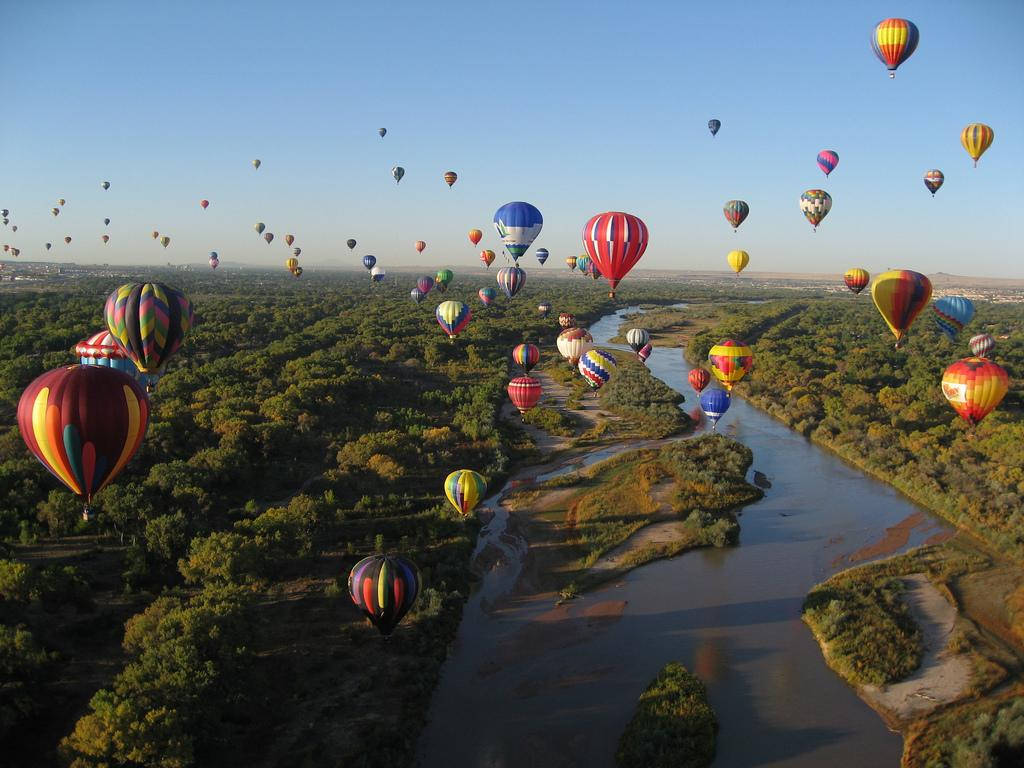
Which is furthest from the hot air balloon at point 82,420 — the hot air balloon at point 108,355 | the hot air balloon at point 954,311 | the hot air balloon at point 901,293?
the hot air balloon at point 954,311

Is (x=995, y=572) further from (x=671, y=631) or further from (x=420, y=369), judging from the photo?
(x=420, y=369)

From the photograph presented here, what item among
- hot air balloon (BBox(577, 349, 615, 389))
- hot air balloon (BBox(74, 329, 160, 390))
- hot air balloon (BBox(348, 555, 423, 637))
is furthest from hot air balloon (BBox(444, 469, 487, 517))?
hot air balloon (BBox(577, 349, 615, 389))

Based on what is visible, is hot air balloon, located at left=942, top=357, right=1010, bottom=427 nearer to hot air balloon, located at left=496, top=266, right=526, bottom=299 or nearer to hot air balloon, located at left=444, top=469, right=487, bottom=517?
hot air balloon, located at left=444, top=469, right=487, bottom=517

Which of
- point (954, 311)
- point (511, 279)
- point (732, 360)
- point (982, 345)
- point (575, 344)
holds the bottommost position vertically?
point (982, 345)

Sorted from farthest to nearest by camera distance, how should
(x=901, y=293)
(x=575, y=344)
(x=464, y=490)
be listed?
(x=575, y=344) < (x=901, y=293) < (x=464, y=490)

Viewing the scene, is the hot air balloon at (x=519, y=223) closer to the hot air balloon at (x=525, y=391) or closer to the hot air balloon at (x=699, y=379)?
the hot air balloon at (x=525, y=391)

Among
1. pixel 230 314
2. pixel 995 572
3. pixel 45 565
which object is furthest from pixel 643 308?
pixel 45 565

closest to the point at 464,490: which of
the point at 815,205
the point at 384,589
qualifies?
the point at 384,589

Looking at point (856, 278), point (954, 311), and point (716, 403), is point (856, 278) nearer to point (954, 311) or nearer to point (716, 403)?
point (954, 311)
